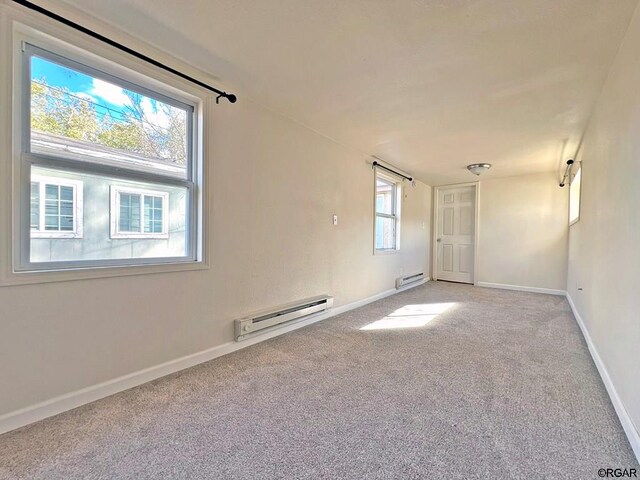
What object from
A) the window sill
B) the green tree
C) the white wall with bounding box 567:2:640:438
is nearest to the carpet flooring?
the white wall with bounding box 567:2:640:438

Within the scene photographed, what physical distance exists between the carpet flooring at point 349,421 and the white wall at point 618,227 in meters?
0.29

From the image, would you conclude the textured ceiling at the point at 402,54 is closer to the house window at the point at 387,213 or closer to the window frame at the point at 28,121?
the window frame at the point at 28,121

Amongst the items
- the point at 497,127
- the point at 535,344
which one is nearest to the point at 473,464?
the point at 535,344

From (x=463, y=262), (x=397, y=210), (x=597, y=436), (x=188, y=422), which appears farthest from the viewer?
(x=463, y=262)

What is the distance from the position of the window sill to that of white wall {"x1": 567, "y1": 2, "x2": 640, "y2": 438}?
2.70 meters

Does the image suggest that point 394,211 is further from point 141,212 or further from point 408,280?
point 141,212

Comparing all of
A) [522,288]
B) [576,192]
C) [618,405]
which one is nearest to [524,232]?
[522,288]

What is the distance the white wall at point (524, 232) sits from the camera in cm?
535

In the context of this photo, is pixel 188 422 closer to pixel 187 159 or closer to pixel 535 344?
pixel 187 159

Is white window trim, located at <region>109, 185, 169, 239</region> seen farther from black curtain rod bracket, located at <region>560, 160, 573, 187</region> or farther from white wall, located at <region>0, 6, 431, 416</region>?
black curtain rod bracket, located at <region>560, 160, 573, 187</region>

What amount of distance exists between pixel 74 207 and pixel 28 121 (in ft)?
1.60

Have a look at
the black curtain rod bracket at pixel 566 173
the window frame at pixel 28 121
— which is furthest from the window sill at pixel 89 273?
the black curtain rod bracket at pixel 566 173

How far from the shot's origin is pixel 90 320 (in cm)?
185

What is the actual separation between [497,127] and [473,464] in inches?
126
